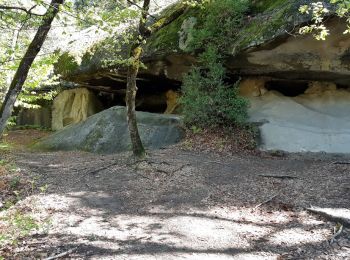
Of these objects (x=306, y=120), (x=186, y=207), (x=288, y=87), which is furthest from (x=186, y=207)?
(x=288, y=87)

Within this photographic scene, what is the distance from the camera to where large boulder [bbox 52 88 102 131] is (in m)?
19.5

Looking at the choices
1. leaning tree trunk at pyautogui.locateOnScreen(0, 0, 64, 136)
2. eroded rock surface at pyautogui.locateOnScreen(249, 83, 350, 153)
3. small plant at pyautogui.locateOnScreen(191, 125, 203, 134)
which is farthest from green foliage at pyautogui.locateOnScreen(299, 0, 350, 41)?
small plant at pyautogui.locateOnScreen(191, 125, 203, 134)

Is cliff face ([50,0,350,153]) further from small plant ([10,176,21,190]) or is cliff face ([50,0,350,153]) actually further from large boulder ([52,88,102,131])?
large boulder ([52,88,102,131])

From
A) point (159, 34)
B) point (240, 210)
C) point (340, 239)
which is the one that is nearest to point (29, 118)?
point (159, 34)

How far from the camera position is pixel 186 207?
262 inches

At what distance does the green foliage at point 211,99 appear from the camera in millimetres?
12008

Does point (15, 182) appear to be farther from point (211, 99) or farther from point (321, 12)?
point (321, 12)

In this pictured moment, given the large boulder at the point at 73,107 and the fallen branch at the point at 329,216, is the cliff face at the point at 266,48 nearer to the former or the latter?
the fallen branch at the point at 329,216

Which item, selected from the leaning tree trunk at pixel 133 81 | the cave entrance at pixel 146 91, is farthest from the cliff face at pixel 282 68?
the cave entrance at pixel 146 91

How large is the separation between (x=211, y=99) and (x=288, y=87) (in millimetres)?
3347

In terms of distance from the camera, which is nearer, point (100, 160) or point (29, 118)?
point (100, 160)

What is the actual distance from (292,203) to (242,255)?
227 cm

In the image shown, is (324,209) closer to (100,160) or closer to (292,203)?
(292,203)

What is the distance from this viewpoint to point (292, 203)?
21.9 feet
